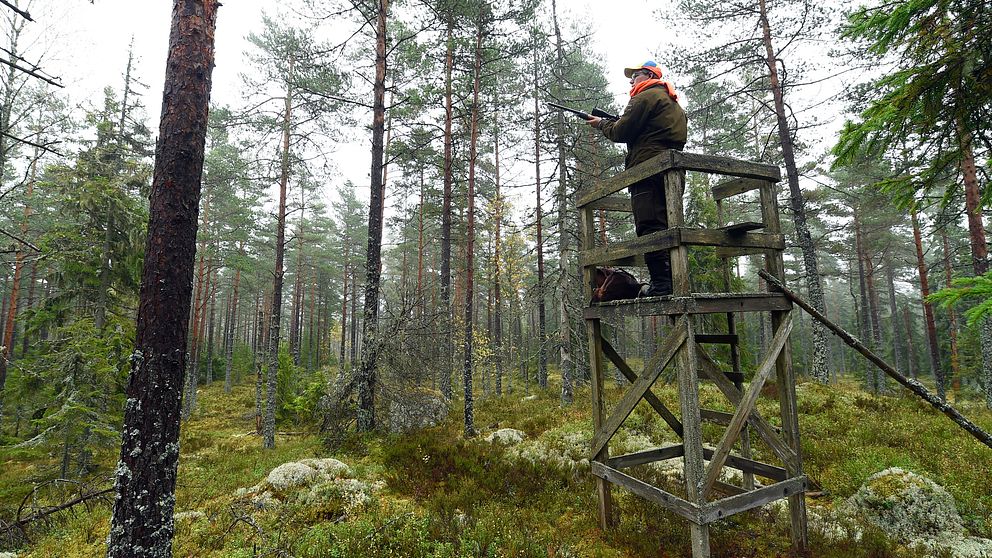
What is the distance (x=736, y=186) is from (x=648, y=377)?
2547mm

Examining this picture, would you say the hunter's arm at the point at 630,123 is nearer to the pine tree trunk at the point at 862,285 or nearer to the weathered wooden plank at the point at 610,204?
the weathered wooden plank at the point at 610,204

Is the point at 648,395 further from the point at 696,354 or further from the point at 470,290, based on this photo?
the point at 470,290

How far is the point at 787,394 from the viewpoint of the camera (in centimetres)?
445

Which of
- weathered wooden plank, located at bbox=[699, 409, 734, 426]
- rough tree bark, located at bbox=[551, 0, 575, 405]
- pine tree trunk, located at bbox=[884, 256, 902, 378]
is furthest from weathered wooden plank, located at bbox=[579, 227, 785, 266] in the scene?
pine tree trunk, located at bbox=[884, 256, 902, 378]

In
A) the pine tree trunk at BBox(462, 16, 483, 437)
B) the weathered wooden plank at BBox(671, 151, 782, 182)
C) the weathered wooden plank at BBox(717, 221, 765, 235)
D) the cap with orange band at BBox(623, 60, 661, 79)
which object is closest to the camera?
the weathered wooden plank at BBox(671, 151, 782, 182)

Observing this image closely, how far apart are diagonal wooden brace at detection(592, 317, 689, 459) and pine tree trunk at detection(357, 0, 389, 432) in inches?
273

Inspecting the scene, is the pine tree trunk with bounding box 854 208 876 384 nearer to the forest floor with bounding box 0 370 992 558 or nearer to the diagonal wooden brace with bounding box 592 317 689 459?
the forest floor with bounding box 0 370 992 558

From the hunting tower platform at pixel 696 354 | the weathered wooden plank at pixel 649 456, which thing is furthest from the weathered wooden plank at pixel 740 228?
the weathered wooden plank at pixel 649 456

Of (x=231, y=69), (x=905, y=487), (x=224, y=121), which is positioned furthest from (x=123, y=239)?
(x=905, y=487)

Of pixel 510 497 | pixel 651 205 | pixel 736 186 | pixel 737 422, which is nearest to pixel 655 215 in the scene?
pixel 651 205

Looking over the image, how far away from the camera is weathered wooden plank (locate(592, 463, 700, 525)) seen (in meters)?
3.75

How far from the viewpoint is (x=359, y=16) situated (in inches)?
416

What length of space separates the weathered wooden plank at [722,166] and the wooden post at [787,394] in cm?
20

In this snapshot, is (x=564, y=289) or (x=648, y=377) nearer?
(x=648, y=377)
